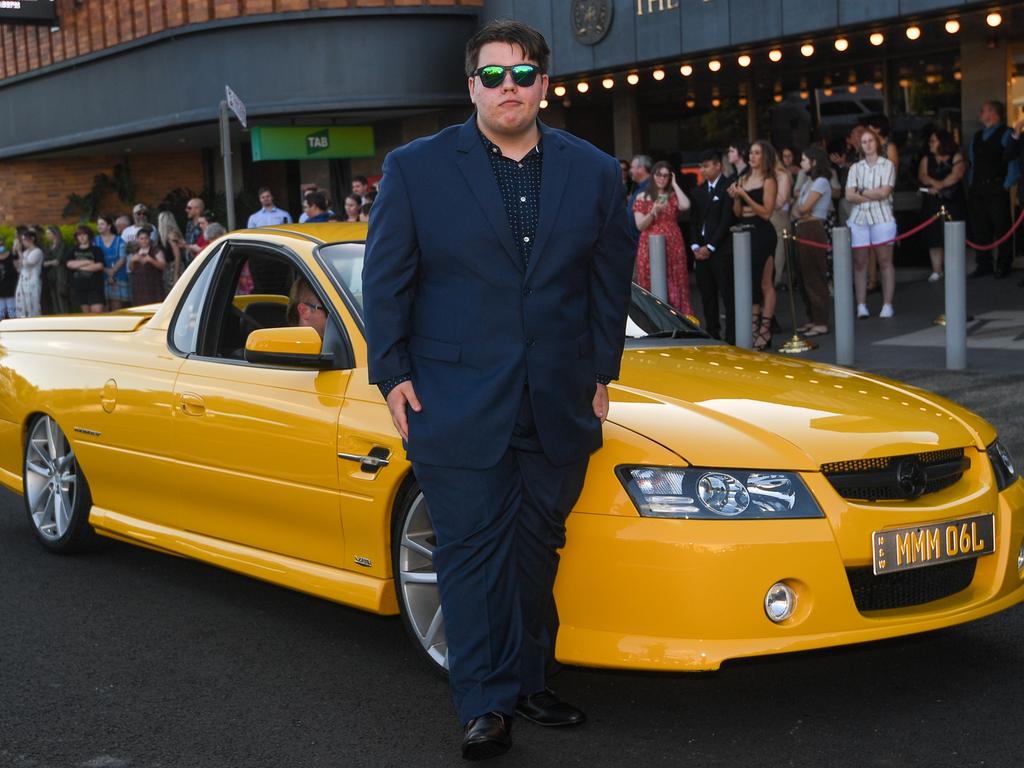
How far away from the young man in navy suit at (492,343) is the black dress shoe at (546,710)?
0.20 meters

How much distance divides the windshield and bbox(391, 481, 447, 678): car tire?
0.85 m

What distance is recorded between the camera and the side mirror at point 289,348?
16.0 ft

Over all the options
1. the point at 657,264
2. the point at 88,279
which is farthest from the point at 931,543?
the point at 88,279

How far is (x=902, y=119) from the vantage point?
1812 cm

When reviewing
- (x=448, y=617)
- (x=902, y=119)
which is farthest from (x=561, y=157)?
(x=902, y=119)

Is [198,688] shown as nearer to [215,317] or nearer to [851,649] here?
[215,317]

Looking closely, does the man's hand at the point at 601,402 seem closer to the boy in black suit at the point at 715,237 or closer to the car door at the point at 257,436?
the car door at the point at 257,436

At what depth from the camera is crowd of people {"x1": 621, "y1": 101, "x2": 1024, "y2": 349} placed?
12555 mm

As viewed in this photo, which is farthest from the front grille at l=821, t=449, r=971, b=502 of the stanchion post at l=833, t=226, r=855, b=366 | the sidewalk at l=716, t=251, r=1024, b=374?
the stanchion post at l=833, t=226, r=855, b=366

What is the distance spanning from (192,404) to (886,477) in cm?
271

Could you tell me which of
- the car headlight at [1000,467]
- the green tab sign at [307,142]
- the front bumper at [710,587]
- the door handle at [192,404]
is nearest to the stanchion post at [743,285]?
the door handle at [192,404]

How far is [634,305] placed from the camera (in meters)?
5.84

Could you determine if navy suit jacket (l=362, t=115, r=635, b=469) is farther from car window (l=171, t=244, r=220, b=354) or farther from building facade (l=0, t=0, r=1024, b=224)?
building facade (l=0, t=0, r=1024, b=224)

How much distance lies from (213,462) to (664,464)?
2.06 metres
